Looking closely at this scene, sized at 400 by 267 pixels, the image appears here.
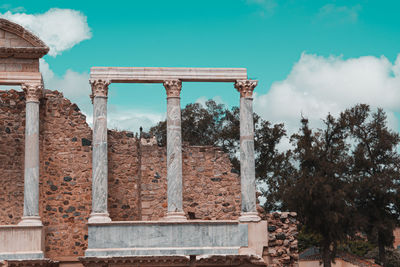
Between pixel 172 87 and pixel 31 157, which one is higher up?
pixel 172 87

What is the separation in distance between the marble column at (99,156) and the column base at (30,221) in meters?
1.56

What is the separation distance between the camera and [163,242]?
1995 cm

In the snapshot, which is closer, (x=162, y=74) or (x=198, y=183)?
(x=162, y=74)

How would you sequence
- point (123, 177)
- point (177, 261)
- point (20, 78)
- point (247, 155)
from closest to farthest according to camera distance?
1. point (177, 261)
2. point (247, 155)
3. point (20, 78)
4. point (123, 177)

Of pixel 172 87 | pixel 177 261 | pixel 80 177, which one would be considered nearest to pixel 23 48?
pixel 80 177

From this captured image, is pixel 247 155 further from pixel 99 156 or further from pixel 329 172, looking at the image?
pixel 329 172

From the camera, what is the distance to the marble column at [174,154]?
66.9 ft

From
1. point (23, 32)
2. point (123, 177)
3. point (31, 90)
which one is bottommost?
point (123, 177)

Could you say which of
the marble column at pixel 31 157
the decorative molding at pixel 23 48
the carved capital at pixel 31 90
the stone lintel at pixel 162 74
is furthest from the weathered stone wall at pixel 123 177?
the decorative molding at pixel 23 48

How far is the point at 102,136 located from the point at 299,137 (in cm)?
2031

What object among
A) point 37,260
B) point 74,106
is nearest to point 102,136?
point 74,106

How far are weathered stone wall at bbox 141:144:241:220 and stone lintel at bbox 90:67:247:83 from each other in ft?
9.68

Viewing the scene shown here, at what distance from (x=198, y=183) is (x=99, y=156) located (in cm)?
405

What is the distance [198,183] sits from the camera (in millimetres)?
23078
